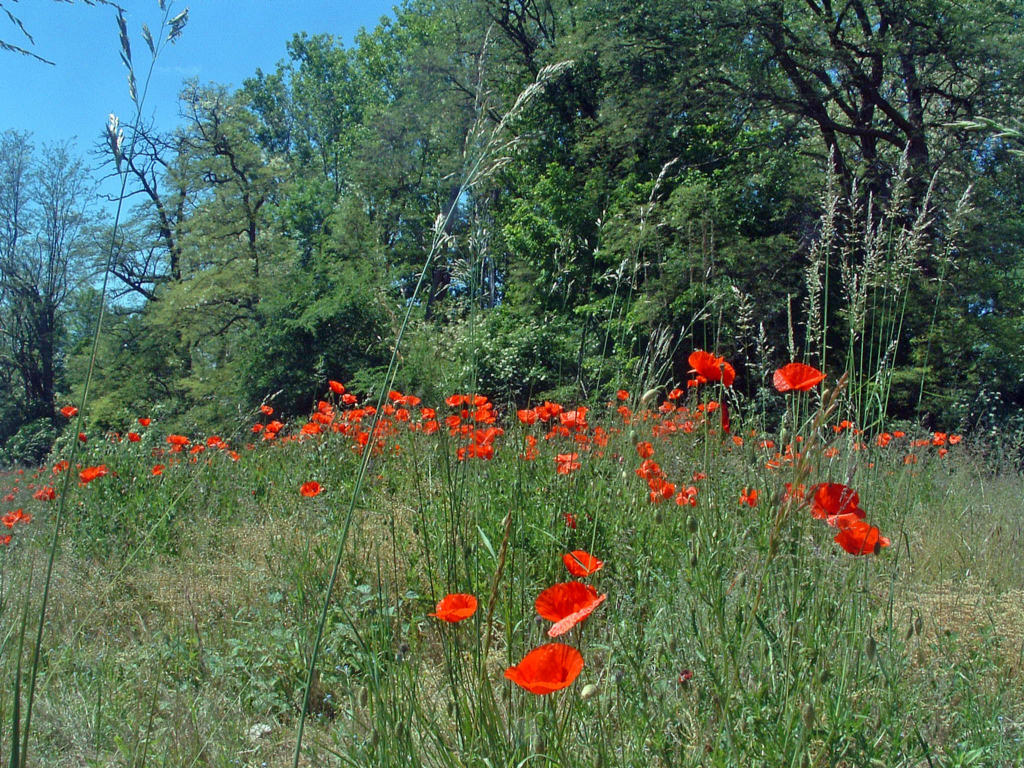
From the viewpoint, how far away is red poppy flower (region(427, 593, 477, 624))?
1001 mm

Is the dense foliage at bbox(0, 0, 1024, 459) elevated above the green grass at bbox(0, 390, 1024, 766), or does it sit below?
above

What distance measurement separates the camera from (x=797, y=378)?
1.24 m

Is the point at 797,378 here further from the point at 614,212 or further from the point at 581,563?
the point at 614,212

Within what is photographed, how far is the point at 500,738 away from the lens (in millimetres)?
1196

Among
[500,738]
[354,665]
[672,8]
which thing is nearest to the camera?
[500,738]

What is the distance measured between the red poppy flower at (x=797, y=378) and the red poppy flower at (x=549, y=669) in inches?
23.8

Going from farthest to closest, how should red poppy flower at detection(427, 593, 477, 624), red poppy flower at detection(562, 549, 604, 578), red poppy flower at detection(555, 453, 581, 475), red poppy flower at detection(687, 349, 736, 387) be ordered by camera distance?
red poppy flower at detection(555, 453, 581, 475) → red poppy flower at detection(687, 349, 736, 387) → red poppy flower at detection(562, 549, 604, 578) → red poppy flower at detection(427, 593, 477, 624)

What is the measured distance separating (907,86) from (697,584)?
479 inches

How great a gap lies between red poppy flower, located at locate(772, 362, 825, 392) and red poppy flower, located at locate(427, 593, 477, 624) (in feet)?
2.09

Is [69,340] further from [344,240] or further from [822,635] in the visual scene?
[822,635]

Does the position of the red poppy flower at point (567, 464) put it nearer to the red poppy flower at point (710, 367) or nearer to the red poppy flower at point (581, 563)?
the red poppy flower at point (710, 367)

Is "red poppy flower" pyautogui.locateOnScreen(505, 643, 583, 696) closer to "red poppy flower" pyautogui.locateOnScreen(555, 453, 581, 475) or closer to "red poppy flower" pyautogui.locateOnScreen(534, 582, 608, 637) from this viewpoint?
"red poppy flower" pyautogui.locateOnScreen(534, 582, 608, 637)

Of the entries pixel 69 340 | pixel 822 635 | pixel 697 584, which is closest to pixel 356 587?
pixel 697 584

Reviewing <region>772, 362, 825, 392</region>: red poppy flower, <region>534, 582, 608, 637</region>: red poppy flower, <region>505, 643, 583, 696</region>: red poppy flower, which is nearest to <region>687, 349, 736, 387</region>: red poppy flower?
<region>772, 362, 825, 392</region>: red poppy flower
